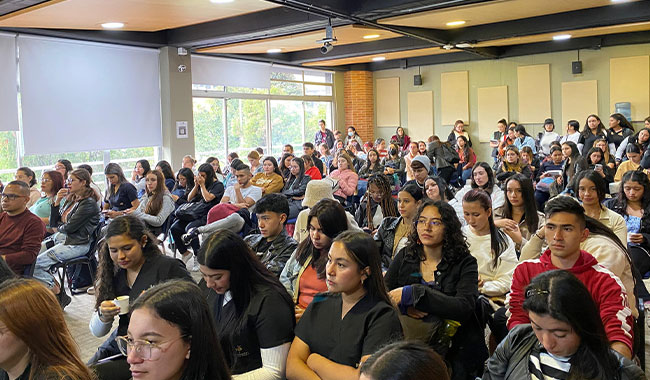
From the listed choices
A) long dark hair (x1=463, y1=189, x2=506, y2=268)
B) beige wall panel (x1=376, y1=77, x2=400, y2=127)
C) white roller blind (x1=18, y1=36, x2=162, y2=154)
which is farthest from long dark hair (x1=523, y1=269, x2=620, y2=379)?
beige wall panel (x1=376, y1=77, x2=400, y2=127)

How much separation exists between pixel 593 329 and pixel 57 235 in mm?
5183

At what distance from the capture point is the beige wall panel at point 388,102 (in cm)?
1619

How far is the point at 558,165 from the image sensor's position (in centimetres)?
790

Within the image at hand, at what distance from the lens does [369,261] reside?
229 cm

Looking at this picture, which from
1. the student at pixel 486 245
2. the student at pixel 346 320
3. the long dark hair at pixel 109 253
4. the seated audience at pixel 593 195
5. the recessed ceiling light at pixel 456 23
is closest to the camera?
the student at pixel 346 320

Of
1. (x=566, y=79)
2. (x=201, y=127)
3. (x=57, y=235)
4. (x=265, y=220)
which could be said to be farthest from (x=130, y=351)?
(x=566, y=79)

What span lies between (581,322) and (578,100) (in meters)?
12.9

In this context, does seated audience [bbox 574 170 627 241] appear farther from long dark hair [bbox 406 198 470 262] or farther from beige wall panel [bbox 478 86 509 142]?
beige wall panel [bbox 478 86 509 142]

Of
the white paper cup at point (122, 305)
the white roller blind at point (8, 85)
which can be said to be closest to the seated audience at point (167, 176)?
the white roller blind at point (8, 85)

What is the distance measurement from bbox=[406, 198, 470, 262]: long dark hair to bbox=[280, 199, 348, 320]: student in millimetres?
416

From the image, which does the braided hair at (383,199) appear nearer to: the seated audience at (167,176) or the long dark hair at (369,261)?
the long dark hair at (369,261)

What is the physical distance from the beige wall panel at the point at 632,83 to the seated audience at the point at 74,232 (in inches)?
451

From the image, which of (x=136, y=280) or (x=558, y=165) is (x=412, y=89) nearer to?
(x=558, y=165)

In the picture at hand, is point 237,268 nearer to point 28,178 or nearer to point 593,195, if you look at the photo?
point 593,195
